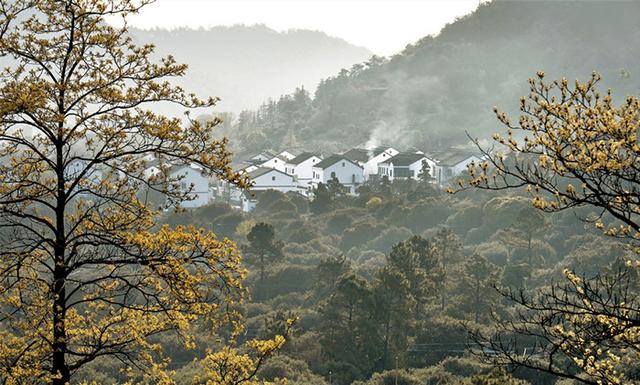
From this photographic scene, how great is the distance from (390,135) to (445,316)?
98.2m

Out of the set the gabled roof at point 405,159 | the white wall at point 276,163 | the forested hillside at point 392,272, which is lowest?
the forested hillside at point 392,272

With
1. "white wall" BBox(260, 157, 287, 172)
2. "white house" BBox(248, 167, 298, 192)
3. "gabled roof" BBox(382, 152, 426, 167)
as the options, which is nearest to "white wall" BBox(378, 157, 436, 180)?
"gabled roof" BBox(382, 152, 426, 167)

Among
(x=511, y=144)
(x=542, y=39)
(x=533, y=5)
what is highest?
(x=533, y=5)

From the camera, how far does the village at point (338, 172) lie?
75.9 metres

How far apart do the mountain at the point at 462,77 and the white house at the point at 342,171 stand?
39.0m

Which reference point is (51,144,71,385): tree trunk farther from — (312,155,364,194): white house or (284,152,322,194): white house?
(284,152,322,194): white house

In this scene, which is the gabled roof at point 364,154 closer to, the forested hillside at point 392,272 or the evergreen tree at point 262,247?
the forested hillside at point 392,272

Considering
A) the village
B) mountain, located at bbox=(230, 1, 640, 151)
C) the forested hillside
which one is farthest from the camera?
mountain, located at bbox=(230, 1, 640, 151)

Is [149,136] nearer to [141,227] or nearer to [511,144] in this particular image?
[141,227]

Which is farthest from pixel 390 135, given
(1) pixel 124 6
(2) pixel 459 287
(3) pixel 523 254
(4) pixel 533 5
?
(1) pixel 124 6

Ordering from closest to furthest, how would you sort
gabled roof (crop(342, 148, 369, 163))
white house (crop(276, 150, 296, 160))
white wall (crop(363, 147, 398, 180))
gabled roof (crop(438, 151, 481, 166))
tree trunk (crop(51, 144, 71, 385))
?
tree trunk (crop(51, 144, 71, 385)) < gabled roof (crop(438, 151, 481, 166)) < white wall (crop(363, 147, 398, 180)) < gabled roof (crop(342, 148, 369, 163)) < white house (crop(276, 150, 296, 160))

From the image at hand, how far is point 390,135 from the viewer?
417 feet

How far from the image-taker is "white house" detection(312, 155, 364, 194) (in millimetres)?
80125

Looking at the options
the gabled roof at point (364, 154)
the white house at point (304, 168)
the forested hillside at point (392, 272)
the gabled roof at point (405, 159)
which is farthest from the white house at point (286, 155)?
the forested hillside at point (392, 272)
